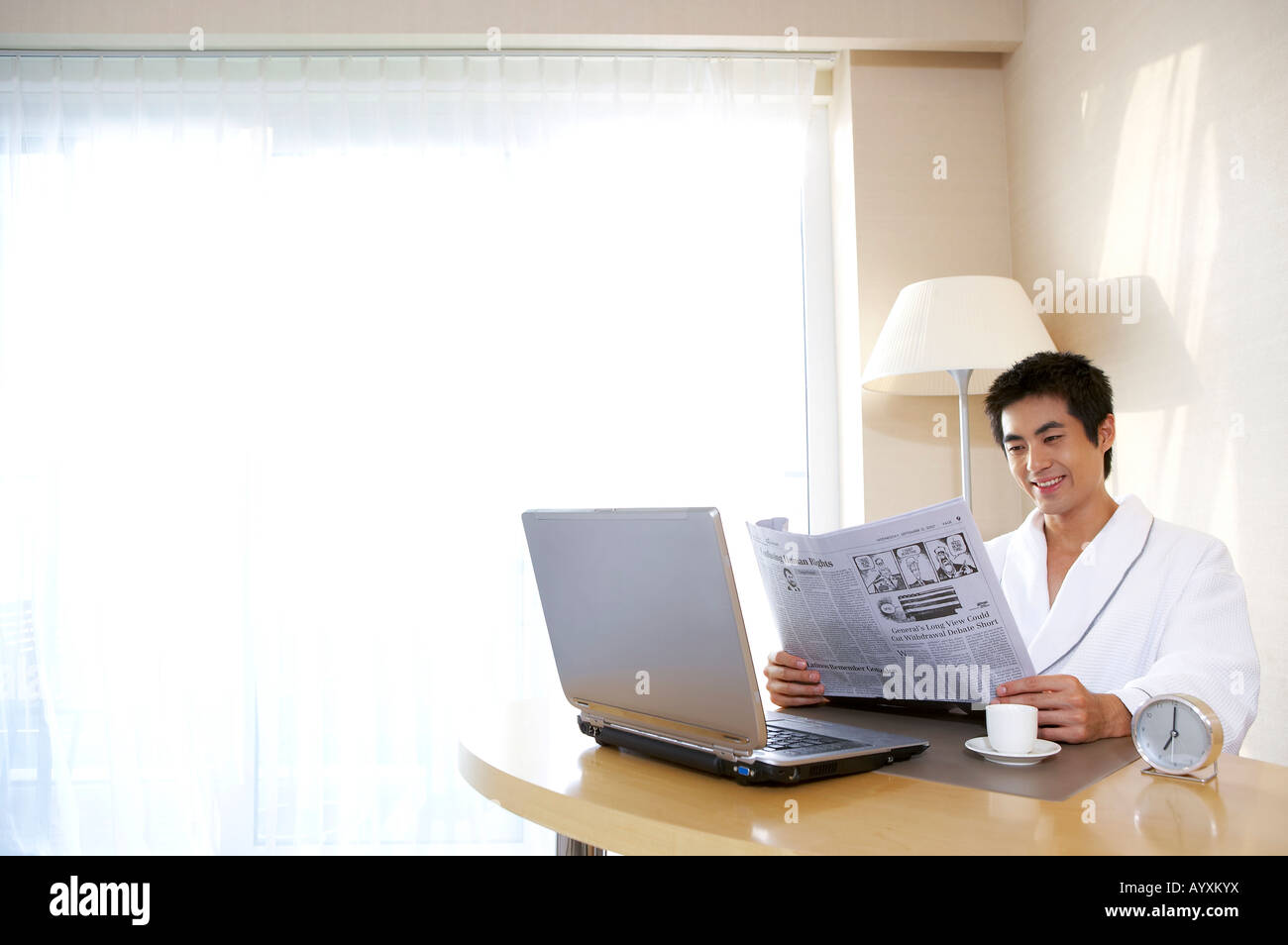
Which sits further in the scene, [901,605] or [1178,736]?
[901,605]

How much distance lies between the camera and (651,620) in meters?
1.03

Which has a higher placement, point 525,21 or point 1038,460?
point 525,21

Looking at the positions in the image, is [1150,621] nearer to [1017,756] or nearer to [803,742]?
[1017,756]

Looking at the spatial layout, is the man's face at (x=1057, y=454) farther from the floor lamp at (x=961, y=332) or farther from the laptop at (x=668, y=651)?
the laptop at (x=668, y=651)

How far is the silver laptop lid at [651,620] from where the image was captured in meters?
0.94

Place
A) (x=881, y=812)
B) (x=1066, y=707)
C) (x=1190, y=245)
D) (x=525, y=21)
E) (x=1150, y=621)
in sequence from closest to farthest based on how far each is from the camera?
(x=881, y=812), (x=1066, y=707), (x=1150, y=621), (x=1190, y=245), (x=525, y=21)

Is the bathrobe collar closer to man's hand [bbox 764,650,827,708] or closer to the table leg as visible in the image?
man's hand [bbox 764,650,827,708]

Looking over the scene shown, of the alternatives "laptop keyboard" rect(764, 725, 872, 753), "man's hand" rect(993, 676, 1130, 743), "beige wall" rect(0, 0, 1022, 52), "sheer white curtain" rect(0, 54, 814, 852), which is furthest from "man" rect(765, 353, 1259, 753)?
"beige wall" rect(0, 0, 1022, 52)

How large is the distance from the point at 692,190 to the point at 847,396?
2.56ft

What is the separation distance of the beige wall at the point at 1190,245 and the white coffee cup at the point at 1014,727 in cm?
100

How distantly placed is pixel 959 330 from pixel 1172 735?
4.53 ft

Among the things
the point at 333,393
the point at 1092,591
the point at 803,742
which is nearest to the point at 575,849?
the point at 803,742

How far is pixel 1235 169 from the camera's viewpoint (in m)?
1.81
